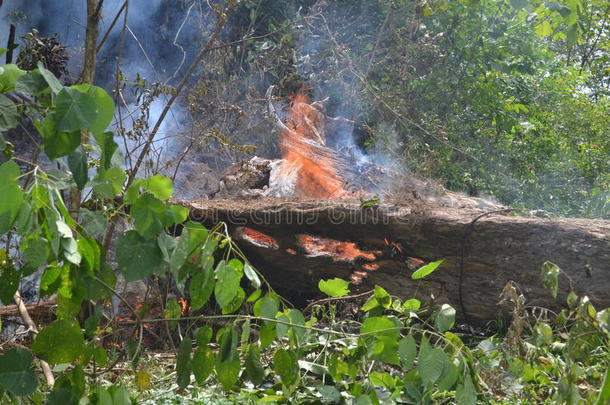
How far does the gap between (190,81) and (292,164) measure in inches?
159

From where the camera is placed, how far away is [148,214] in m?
1.54

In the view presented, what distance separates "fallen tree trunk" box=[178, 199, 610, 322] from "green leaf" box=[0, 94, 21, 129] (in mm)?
2823

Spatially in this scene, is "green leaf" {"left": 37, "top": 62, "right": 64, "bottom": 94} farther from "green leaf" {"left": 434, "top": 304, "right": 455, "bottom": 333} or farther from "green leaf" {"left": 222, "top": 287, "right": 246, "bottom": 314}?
"green leaf" {"left": 434, "top": 304, "right": 455, "bottom": 333}

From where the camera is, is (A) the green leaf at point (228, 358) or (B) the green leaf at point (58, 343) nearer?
(B) the green leaf at point (58, 343)

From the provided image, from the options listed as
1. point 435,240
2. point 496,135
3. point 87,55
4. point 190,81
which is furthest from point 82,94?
point 190,81

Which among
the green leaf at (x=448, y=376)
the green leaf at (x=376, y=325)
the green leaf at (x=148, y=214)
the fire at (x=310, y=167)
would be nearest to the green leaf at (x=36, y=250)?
the green leaf at (x=148, y=214)

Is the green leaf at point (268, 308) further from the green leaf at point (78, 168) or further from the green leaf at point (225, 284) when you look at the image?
the green leaf at point (78, 168)

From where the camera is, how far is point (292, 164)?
21.6 feet

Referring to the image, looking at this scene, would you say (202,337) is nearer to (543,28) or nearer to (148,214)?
(148,214)

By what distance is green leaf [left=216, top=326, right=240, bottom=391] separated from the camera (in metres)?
1.73

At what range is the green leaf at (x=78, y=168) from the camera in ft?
4.65

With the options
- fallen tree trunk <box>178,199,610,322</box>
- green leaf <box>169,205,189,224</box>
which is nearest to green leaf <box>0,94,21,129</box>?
green leaf <box>169,205,189,224</box>

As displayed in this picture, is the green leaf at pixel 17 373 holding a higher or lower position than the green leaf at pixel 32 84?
lower

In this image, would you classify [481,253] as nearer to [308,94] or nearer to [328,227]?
[328,227]
